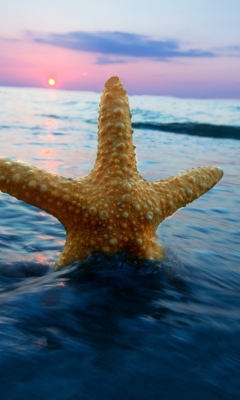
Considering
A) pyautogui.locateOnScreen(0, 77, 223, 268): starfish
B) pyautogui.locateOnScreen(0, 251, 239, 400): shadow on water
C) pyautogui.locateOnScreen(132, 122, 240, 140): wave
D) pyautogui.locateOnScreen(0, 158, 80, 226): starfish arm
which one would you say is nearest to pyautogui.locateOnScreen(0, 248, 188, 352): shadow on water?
pyautogui.locateOnScreen(0, 251, 239, 400): shadow on water

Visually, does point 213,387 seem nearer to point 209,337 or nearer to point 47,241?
point 209,337

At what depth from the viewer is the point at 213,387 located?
2.27 metres

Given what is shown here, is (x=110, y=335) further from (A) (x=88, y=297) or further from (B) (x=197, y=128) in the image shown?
(B) (x=197, y=128)

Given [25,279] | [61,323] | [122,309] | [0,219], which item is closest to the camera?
[61,323]

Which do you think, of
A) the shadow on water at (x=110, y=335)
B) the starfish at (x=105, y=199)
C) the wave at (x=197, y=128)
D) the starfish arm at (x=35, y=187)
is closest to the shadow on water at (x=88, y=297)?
the shadow on water at (x=110, y=335)

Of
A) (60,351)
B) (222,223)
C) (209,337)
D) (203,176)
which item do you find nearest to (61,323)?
(60,351)

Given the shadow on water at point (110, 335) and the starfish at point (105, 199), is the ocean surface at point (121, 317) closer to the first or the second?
the shadow on water at point (110, 335)

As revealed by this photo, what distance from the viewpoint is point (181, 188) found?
3.75 metres

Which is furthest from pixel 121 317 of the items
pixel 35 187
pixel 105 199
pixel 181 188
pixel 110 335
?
pixel 181 188

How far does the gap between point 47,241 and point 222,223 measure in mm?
2029

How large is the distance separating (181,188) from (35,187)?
113 centimetres

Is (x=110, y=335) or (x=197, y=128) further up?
(x=197, y=128)

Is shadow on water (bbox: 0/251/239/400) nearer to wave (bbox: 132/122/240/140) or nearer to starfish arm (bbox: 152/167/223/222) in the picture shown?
starfish arm (bbox: 152/167/223/222)

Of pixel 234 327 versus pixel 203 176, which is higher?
pixel 203 176
